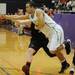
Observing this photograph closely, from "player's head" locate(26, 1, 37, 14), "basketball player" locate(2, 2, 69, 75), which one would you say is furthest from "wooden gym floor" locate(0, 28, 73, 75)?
"player's head" locate(26, 1, 37, 14)

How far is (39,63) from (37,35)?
147 cm

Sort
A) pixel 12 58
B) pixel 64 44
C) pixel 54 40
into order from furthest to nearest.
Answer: pixel 12 58
pixel 64 44
pixel 54 40

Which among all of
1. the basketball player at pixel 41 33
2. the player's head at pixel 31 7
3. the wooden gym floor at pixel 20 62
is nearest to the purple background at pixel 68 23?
the wooden gym floor at pixel 20 62

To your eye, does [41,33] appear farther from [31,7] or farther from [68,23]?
[68,23]

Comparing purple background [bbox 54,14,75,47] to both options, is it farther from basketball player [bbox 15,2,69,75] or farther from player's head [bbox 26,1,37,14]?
player's head [bbox 26,1,37,14]

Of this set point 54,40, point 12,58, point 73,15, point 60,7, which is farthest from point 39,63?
point 60,7

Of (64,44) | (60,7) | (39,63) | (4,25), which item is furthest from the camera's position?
(4,25)

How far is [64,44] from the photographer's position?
6.55 metres

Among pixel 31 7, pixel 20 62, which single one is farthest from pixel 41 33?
pixel 20 62

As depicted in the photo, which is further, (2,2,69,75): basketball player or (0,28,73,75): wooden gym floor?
(0,28,73,75): wooden gym floor

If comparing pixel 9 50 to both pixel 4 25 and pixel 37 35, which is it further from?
pixel 4 25

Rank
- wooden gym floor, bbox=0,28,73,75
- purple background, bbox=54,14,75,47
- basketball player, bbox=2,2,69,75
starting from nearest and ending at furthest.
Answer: basketball player, bbox=2,2,69,75
wooden gym floor, bbox=0,28,73,75
purple background, bbox=54,14,75,47

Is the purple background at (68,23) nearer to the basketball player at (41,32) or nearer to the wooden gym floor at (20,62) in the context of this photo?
the wooden gym floor at (20,62)

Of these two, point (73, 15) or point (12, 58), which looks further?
point (73, 15)
